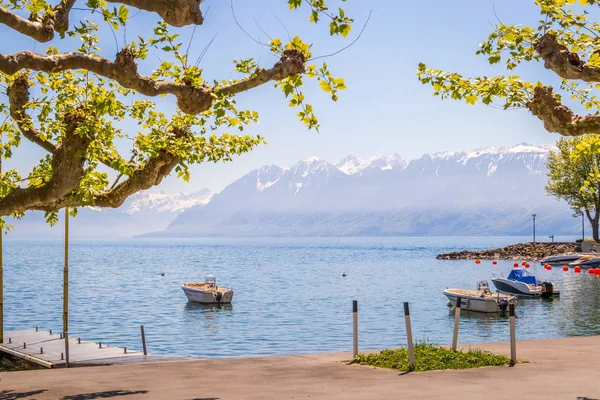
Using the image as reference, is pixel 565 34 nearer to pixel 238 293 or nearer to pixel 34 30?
pixel 34 30

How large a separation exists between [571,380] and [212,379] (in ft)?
23.5

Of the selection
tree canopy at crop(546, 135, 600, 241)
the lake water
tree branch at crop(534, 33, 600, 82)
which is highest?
tree canopy at crop(546, 135, 600, 241)

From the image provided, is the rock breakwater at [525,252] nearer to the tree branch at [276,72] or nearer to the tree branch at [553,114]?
the tree branch at [553,114]

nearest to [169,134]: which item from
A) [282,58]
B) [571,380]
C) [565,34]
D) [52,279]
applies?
[282,58]

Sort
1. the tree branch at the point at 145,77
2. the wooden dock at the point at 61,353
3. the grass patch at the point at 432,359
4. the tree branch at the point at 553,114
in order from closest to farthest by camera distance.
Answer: the tree branch at the point at 145,77, the tree branch at the point at 553,114, the grass patch at the point at 432,359, the wooden dock at the point at 61,353

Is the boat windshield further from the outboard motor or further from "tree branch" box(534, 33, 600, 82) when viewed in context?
"tree branch" box(534, 33, 600, 82)

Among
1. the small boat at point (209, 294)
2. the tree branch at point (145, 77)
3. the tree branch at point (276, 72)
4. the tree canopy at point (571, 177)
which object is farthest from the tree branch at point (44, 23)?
the tree canopy at point (571, 177)

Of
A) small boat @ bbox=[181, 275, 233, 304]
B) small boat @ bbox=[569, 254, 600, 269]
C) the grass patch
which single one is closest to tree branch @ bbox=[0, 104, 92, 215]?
the grass patch

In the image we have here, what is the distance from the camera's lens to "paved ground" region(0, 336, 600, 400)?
536 inches

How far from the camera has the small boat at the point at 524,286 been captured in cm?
6669

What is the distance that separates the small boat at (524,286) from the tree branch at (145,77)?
2335 inches

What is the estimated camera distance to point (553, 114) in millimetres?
13133

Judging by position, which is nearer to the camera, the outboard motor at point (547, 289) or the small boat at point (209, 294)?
the small boat at point (209, 294)

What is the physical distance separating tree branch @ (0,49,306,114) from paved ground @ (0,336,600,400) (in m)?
5.25
